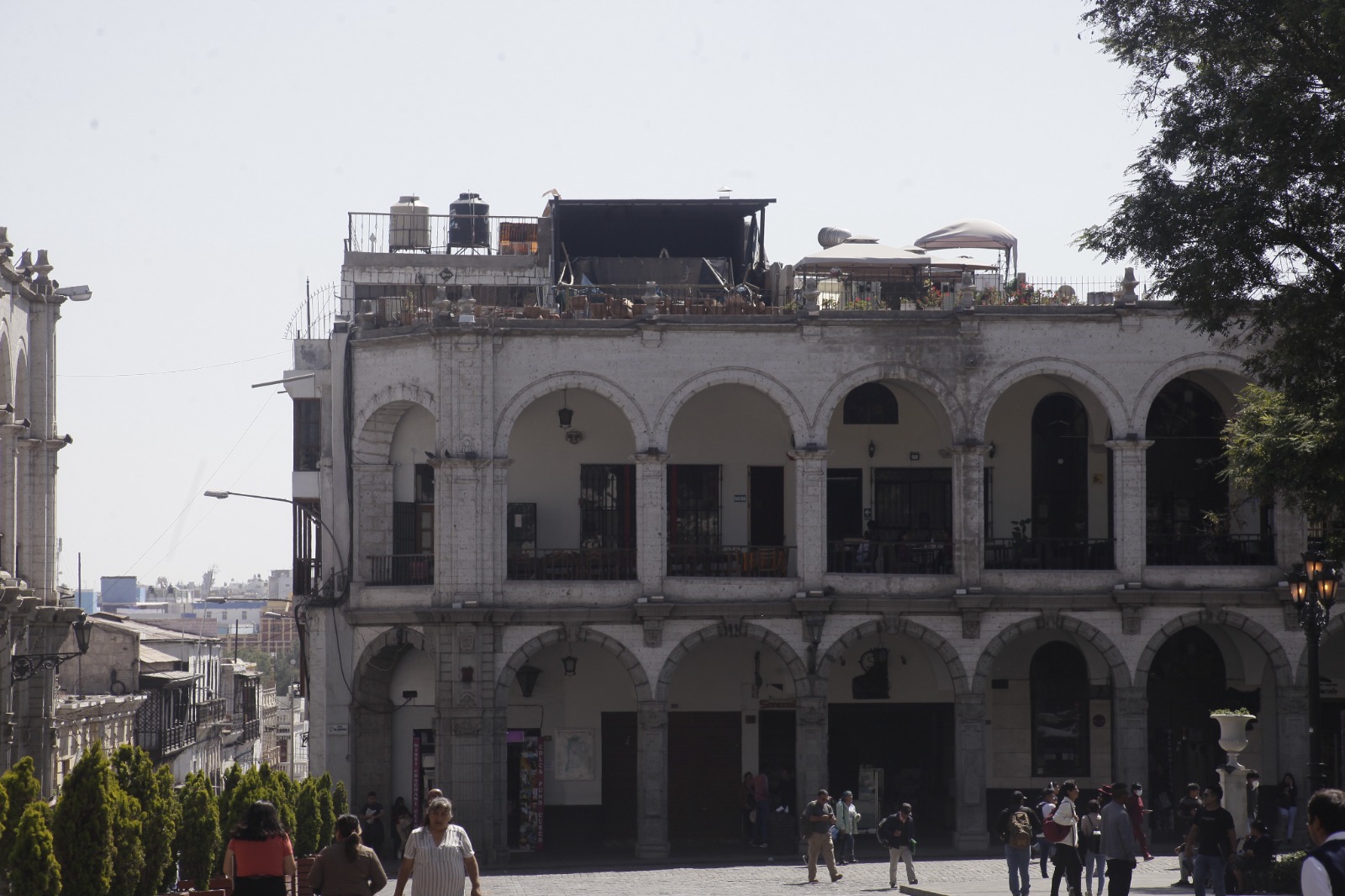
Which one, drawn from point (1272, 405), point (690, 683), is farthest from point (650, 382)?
point (1272, 405)

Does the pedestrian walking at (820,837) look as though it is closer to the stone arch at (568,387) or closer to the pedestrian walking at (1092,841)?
the pedestrian walking at (1092,841)

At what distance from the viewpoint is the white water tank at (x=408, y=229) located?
43375 millimetres

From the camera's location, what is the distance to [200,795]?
68.7ft

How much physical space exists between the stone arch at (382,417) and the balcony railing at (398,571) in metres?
1.93

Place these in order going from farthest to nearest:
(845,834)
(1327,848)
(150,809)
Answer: (845,834)
(150,809)
(1327,848)

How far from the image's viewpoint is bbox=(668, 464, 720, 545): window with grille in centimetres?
3575

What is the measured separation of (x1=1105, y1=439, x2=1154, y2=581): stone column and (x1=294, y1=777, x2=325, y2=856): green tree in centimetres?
1535

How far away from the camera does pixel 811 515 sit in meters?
33.1

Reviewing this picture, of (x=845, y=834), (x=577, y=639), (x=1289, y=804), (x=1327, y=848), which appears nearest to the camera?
Result: (x=1327, y=848)

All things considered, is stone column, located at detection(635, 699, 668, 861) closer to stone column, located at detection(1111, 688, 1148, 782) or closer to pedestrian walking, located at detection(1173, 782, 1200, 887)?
stone column, located at detection(1111, 688, 1148, 782)

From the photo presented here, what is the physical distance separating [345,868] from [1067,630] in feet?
72.6

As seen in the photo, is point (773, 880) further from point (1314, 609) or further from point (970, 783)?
point (1314, 609)

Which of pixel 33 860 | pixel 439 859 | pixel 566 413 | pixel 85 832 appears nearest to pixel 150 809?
pixel 85 832

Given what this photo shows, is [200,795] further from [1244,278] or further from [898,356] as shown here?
[898,356]
